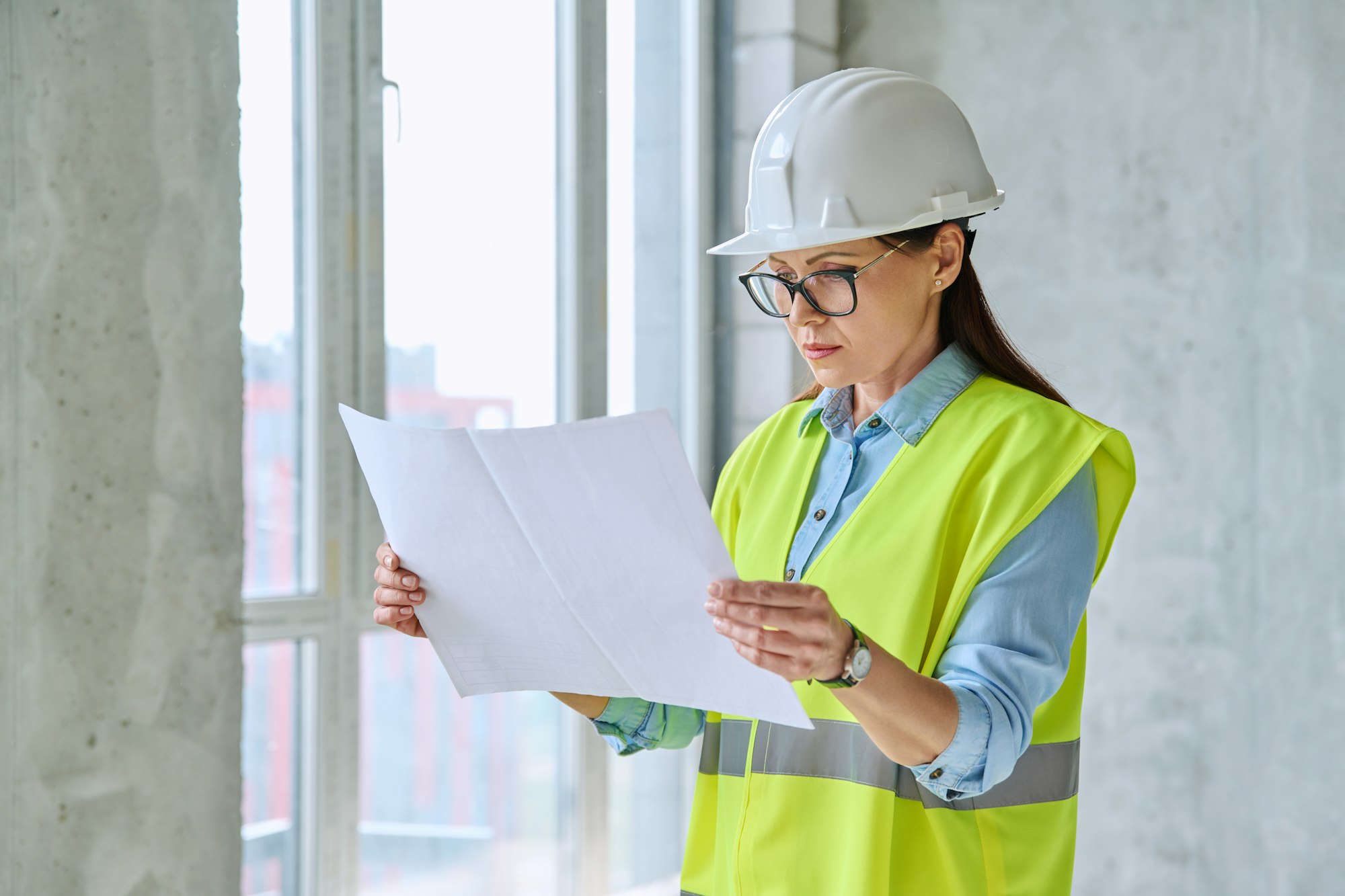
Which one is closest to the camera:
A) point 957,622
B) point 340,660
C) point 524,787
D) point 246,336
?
point 957,622

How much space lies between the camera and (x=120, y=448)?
1.80 m

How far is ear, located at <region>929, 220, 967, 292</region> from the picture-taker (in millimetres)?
1294

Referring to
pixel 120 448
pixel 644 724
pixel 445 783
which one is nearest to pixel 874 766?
pixel 644 724

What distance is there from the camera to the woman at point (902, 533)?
110 centimetres

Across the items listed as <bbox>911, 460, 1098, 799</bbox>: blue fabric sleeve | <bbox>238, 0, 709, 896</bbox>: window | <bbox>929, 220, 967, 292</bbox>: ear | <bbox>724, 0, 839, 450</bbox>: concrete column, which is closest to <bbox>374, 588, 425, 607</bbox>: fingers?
<bbox>911, 460, 1098, 799</bbox>: blue fabric sleeve

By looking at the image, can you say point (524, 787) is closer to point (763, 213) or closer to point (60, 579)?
point (60, 579)

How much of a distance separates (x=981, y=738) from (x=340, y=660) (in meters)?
1.68

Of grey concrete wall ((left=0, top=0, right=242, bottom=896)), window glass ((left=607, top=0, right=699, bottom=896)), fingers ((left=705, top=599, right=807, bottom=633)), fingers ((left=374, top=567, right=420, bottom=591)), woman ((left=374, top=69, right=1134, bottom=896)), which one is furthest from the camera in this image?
window glass ((left=607, top=0, right=699, bottom=896))

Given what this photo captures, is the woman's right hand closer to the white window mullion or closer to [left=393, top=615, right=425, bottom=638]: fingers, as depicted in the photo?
[left=393, top=615, right=425, bottom=638]: fingers

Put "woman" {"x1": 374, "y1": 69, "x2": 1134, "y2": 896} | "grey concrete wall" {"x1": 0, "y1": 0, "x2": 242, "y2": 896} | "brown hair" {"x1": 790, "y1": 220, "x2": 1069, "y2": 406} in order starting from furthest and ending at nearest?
"grey concrete wall" {"x1": 0, "y1": 0, "x2": 242, "y2": 896} → "brown hair" {"x1": 790, "y1": 220, "x2": 1069, "y2": 406} → "woman" {"x1": 374, "y1": 69, "x2": 1134, "y2": 896}

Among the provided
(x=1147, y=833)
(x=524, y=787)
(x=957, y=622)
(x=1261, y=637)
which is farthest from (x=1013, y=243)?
(x=957, y=622)

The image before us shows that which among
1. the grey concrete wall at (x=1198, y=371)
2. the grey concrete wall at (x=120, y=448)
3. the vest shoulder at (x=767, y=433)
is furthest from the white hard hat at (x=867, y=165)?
the grey concrete wall at (x=1198, y=371)

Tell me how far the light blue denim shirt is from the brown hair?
0.7 inches

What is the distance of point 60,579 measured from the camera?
172 centimetres
